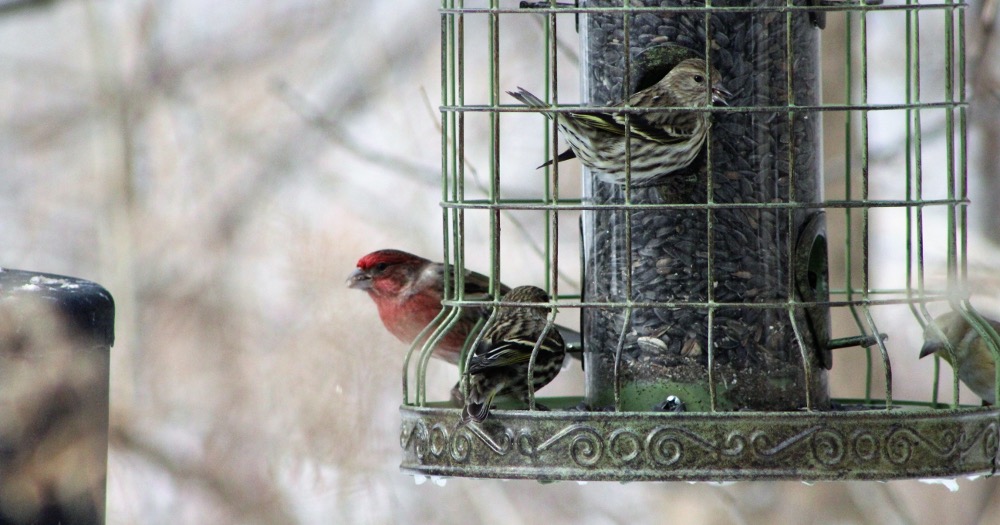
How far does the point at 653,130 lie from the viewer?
632 centimetres

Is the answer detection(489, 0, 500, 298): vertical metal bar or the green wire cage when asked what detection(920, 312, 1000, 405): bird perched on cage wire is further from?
detection(489, 0, 500, 298): vertical metal bar

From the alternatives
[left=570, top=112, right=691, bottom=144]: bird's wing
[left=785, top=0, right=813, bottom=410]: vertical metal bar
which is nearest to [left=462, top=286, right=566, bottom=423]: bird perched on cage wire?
[left=570, top=112, right=691, bottom=144]: bird's wing

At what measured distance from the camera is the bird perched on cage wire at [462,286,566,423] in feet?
20.4

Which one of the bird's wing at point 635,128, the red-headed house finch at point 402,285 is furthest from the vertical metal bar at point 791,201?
the red-headed house finch at point 402,285

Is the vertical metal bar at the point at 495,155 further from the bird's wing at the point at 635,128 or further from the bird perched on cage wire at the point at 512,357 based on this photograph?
the bird's wing at the point at 635,128

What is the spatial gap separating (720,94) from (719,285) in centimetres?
85

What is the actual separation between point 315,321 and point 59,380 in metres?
6.93

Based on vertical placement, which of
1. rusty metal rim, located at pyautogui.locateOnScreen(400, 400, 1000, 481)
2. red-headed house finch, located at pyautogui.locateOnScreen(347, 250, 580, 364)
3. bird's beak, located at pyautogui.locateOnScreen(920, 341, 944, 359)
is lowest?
rusty metal rim, located at pyautogui.locateOnScreen(400, 400, 1000, 481)

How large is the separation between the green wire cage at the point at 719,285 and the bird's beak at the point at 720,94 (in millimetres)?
72

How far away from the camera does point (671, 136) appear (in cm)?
632

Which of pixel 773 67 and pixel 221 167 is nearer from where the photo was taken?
pixel 773 67

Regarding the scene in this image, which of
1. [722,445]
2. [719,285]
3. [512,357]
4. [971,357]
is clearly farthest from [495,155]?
[971,357]

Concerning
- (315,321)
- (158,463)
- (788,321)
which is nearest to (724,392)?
(788,321)

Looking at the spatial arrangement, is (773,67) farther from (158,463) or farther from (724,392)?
(158,463)
